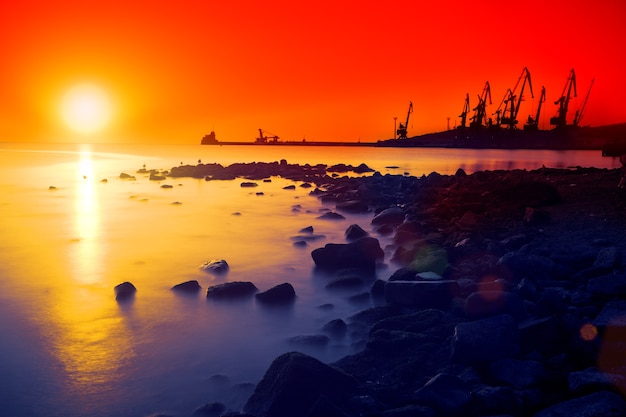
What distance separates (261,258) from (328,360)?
649 cm

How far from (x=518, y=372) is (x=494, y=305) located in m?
1.42

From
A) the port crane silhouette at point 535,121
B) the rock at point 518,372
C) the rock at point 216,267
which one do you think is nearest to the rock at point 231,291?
the rock at point 216,267

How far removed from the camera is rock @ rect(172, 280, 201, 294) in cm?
952

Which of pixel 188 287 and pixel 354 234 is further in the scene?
pixel 354 234

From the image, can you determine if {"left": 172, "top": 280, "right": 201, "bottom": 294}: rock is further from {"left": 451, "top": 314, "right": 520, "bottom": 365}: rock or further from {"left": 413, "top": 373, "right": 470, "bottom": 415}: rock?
{"left": 413, "top": 373, "right": 470, "bottom": 415}: rock

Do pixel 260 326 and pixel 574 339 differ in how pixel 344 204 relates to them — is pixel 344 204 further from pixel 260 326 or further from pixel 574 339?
pixel 574 339

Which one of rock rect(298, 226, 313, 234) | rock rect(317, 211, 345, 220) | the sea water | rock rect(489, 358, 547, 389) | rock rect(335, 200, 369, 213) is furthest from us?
rock rect(335, 200, 369, 213)

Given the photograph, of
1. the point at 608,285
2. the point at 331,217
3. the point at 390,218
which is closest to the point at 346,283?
the point at 608,285

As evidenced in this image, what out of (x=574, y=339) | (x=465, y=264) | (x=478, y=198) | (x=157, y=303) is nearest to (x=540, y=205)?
(x=478, y=198)

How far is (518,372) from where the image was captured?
500 centimetres

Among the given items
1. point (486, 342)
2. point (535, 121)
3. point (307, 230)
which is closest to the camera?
point (486, 342)

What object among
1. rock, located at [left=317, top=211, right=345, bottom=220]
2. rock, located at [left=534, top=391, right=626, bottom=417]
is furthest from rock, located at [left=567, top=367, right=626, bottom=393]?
rock, located at [left=317, top=211, right=345, bottom=220]

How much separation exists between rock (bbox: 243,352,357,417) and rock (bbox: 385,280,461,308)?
Result: 8.49 feet

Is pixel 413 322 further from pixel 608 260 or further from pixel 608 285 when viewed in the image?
pixel 608 260
